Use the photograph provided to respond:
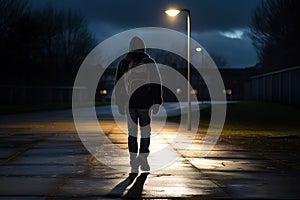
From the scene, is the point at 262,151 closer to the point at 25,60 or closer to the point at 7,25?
the point at 7,25

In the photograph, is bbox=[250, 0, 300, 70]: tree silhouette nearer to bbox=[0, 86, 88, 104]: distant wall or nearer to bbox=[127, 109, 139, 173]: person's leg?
bbox=[0, 86, 88, 104]: distant wall

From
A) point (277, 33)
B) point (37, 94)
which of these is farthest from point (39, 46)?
point (277, 33)

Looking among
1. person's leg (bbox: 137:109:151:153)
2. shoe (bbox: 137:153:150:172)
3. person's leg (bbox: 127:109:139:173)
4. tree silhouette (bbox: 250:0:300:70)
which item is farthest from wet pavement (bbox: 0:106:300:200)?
tree silhouette (bbox: 250:0:300:70)

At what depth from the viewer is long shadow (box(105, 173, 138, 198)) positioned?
732 centimetres

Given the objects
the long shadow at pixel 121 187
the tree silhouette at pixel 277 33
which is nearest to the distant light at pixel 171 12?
the long shadow at pixel 121 187

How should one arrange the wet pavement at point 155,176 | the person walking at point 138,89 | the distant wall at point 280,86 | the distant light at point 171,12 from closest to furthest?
the wet pavement at point 155,176, the person walking at point 138,89, the distant light at point 171,12, the distant wall at point 280,86

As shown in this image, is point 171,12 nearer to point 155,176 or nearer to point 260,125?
point 260,125

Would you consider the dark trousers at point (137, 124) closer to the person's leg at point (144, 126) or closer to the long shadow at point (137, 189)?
the person's leg at point (144, 126)

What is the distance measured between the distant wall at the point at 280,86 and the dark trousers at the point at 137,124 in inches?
1709

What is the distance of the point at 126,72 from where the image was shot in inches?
364

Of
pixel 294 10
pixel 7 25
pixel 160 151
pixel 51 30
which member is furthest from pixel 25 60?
pixel 160 151

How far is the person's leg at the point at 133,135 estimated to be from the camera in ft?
30.9

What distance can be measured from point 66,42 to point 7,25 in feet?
105

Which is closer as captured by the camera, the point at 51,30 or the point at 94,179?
the point at 94,179
